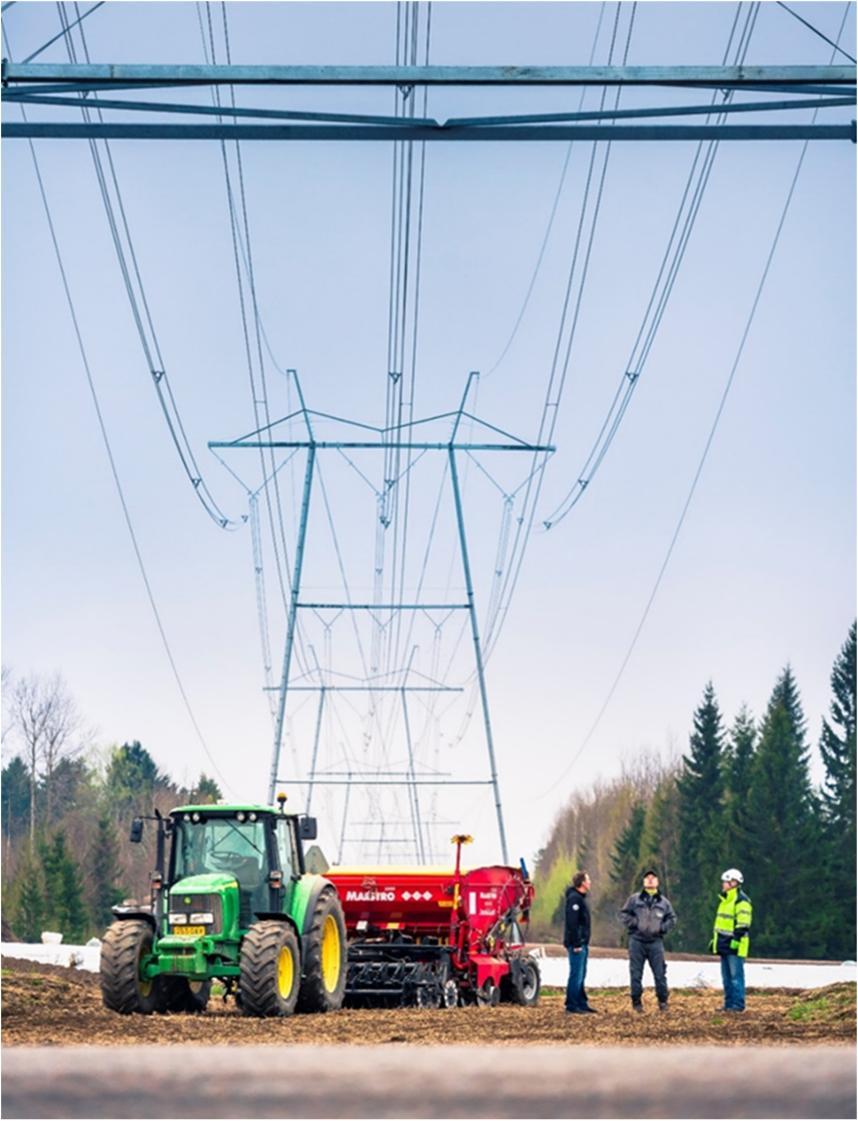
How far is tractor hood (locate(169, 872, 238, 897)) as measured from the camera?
888 inches

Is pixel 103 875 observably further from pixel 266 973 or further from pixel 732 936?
pixel 266 973

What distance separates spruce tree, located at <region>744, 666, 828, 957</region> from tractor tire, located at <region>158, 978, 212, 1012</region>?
7445 cm

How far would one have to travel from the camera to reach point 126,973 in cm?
2184

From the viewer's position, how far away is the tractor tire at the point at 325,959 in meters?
23.0

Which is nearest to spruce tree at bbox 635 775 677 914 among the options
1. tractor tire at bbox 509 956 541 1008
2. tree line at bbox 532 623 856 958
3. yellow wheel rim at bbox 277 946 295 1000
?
tree line at bbox 532 623 856 958

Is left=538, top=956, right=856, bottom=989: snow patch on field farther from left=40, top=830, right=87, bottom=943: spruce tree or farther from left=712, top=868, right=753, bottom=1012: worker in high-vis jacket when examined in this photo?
left=40, top=830, right=87, bottom=943: spruce tree

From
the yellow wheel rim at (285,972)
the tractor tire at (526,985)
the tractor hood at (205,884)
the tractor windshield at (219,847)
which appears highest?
the tractor windshield at (219,847)

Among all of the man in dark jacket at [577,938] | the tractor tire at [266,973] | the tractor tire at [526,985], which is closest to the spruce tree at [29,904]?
the tractor tire at [526,985]

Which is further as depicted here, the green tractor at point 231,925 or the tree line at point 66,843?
the tree line at point 66,843

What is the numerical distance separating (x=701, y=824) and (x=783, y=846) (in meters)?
11.6

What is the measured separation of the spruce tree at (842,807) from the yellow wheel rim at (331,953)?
235 feet

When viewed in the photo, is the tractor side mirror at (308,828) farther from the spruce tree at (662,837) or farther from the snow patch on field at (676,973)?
the spruce tree at (662,837)

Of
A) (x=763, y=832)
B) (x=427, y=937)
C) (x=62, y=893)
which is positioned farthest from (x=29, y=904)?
(x=427, y=937)

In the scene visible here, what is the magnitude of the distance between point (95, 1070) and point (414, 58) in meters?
18.7
